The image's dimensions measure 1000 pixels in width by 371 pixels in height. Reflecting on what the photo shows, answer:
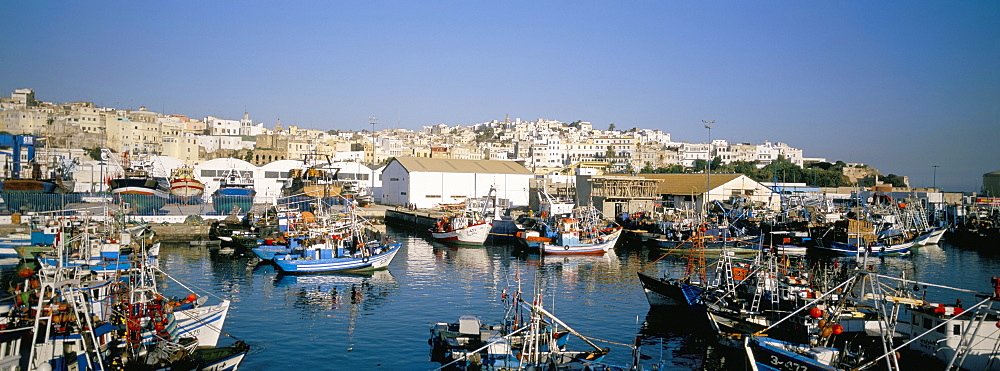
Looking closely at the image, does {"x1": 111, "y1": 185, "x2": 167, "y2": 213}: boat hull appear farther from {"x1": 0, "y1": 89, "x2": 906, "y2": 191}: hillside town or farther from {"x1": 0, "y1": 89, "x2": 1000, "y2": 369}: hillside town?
{"x1": 0, "y1": 89, "x2": 906, "y2": 191}: hillside town

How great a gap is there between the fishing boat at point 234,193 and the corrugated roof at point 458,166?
12598mm

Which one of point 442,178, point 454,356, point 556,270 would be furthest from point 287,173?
point 454,356

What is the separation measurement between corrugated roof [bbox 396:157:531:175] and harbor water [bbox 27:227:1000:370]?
21.3 m

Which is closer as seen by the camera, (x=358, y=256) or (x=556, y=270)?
(x=358, y=256)

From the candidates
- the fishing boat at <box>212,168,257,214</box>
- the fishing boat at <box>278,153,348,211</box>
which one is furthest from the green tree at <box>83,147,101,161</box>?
the fishing boat at <box>278,153,348,211</box>

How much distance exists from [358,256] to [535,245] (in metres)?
11.4

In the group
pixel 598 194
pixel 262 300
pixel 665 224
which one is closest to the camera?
pixel 262 300

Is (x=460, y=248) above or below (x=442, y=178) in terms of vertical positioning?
below

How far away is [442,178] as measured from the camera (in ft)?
192

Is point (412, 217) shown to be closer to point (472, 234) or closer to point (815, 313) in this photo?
point (472, 234)

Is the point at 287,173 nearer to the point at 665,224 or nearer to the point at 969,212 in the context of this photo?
the point at 665,224

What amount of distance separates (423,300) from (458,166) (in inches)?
1512

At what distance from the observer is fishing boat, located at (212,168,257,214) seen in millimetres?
47537

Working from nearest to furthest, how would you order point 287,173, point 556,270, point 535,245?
point 556,270, point 535,245, point 287,173
